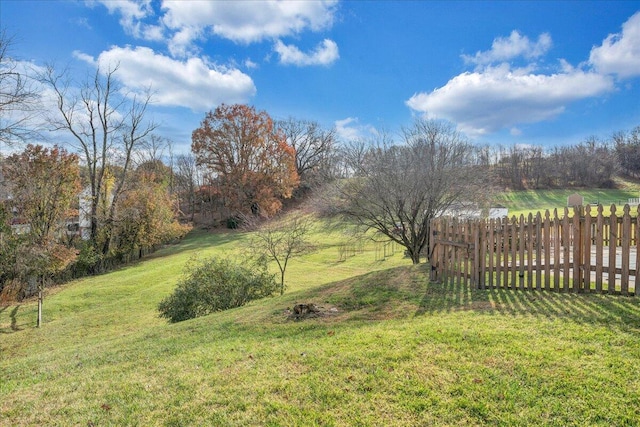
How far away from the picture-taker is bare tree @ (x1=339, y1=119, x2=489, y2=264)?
41.4ft

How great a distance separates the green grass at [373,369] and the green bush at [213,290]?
111 inches

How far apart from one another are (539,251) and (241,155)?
112 feet

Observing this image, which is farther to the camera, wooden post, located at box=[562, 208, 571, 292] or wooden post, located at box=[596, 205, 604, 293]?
wooden post, located at box=[562, 208, 571, 292]

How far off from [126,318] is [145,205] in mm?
15243

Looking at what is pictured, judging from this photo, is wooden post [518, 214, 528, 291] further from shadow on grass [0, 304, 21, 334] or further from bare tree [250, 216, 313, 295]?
shadow on grass [0, 304, 21, 334]

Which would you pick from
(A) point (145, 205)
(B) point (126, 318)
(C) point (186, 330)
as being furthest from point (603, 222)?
(A) point (145, 205)

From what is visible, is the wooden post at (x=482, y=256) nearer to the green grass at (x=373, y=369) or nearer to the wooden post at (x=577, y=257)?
the green grass at (x=373, y=369)

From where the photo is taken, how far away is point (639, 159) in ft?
165

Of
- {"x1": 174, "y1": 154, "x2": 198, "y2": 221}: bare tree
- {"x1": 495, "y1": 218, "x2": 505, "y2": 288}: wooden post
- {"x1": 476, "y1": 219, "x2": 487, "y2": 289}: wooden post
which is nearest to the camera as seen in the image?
{"x1": 495, "y1": 218, "x2": 505, "y2": 288}: wooden post

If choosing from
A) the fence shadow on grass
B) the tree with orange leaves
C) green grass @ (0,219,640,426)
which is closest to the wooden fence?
the fence shadow on grass

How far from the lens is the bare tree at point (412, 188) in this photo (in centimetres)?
1263

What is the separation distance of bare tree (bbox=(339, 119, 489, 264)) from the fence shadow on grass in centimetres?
661

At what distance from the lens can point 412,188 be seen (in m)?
12.5

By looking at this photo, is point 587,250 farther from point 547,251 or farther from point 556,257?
point 547,251
